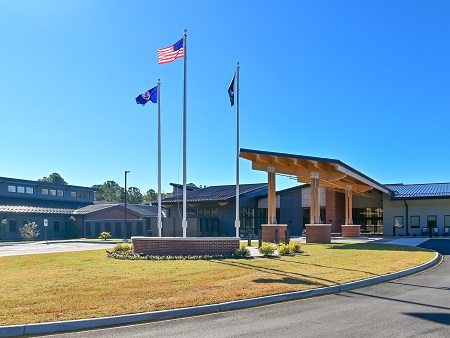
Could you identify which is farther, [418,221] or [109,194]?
[109,194]

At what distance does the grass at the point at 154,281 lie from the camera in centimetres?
949

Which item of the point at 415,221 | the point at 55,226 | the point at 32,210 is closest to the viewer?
the point at 415,221

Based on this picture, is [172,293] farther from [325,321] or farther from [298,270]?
[298,270]

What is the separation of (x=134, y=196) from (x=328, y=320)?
11621 centimetres

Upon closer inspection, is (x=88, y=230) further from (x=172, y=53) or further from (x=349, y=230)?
(x=172, y=53)

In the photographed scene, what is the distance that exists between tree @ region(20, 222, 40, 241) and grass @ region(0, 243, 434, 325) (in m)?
33.7

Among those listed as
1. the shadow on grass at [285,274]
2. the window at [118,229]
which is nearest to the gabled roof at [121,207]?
the window at [118,229]

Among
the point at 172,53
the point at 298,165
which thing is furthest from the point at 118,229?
the point at 172,53

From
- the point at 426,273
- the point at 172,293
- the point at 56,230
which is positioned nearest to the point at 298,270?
the point at 426,273

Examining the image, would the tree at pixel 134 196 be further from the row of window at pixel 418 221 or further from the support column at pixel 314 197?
the support column at pixel 314 197

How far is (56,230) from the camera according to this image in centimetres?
5841

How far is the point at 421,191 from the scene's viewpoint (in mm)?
44875

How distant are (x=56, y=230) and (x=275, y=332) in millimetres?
55121

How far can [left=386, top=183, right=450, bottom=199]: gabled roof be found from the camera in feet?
138
